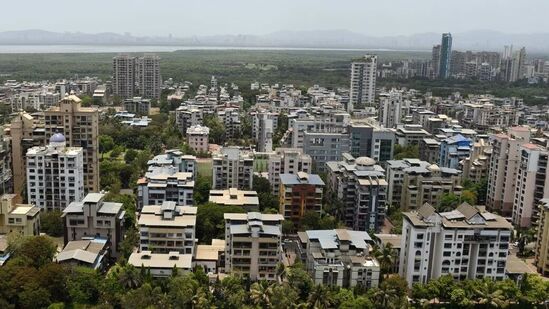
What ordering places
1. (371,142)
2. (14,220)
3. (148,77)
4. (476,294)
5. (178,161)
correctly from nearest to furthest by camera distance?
(476,294) → (14,220) → (178,161) → (371,142) → (148,77)

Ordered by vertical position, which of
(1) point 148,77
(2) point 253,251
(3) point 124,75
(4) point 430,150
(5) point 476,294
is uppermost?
(3) point 124,75

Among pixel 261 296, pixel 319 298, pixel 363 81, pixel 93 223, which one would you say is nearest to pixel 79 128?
pixel 93 223

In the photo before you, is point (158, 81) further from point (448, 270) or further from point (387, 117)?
point (448, 270)

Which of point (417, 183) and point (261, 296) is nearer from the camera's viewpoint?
point (261, 296)

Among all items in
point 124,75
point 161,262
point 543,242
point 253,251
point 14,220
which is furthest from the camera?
point 124,75

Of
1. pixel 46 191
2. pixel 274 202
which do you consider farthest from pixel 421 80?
pixel 46 191

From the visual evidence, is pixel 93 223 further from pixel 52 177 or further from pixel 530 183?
pixel 530 183
